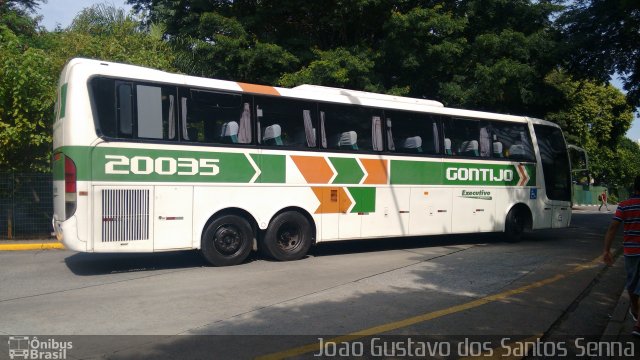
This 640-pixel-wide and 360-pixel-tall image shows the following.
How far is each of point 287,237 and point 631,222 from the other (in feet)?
20.8

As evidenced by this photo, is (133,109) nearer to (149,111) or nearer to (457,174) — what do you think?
(149,111)

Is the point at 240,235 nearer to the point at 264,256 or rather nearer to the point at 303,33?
the point at 264,256

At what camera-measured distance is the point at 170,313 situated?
259 inches

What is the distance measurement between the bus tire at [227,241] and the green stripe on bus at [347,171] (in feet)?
7.34

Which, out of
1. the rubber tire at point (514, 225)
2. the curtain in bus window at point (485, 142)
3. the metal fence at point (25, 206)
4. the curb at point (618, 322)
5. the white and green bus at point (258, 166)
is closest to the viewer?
the curb at point (618, 322)

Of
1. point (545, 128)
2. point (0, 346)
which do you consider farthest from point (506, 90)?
point (0, 346)

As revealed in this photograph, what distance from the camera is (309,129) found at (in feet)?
35.8

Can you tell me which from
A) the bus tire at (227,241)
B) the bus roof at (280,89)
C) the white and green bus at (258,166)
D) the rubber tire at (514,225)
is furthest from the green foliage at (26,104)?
the rubber tire at (514,225)

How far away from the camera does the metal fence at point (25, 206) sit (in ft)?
45.6

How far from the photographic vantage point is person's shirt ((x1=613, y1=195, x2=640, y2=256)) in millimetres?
6035

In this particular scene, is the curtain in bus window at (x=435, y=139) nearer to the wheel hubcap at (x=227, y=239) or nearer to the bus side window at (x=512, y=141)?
the bus side window at (x=512, y=141)

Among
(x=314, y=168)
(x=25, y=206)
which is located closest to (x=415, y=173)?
(x=314, y=168)

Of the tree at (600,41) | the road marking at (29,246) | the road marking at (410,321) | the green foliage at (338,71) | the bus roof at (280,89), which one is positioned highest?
the tree at (600,41)

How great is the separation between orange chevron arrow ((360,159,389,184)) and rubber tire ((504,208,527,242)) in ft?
14.6
